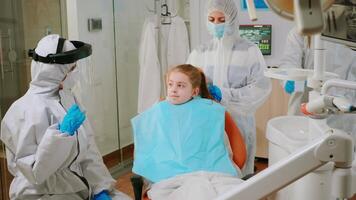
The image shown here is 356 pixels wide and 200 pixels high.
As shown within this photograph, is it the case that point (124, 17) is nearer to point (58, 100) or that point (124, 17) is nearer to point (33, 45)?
point (33, 45)

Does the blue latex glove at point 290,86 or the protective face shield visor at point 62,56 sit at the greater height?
the protective face shield visor at point 62,56

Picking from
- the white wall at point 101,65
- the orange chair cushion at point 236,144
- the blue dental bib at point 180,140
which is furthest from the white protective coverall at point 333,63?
the white wall at point 101,65

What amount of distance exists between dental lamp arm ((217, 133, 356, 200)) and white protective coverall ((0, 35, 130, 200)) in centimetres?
98

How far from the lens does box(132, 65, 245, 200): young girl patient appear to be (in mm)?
2027

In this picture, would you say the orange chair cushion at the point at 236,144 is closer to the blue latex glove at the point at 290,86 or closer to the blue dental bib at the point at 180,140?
the blue dental bib at the point at 180,140

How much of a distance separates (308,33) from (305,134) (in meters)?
1.50

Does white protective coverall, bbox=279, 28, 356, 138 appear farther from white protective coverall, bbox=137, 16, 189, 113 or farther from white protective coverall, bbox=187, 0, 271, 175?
white protective coverall, bbox=137, 16, 189, 113

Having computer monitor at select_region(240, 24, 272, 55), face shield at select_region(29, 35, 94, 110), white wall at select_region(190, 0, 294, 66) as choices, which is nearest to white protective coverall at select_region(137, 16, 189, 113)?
white wall at select_region(190, 0, 294, 66)

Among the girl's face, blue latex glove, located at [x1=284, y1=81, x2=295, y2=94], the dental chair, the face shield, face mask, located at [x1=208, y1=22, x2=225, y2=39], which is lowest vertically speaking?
the dental chair

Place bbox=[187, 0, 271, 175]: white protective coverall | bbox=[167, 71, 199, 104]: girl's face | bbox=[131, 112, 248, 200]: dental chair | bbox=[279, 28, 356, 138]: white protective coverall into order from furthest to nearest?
bbox=[187, 0, 271, 175]: white protective coverall < bbox=[279, 28, 356, 138]: white protective coverall < bbox=[167, 71, 199, 104]: girl's face < bbox=[131, 112, 248, 200]: dental chair

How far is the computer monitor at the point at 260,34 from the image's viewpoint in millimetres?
4055

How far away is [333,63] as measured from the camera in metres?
2.59

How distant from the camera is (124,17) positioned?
12.8 ft

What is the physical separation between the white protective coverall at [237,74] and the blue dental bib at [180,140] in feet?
1.06
